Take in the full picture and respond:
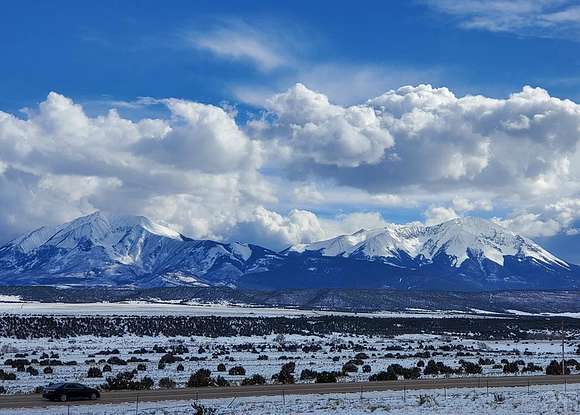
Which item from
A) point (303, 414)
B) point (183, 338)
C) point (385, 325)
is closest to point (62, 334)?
point (183, 338)

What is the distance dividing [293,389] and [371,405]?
8.55 metres

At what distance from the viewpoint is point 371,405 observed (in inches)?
1438

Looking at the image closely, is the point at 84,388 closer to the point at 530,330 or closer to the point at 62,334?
the point at 62,334

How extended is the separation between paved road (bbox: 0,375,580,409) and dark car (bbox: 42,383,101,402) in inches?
21.8

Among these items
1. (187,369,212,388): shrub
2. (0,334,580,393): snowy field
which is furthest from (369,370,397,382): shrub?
(187,369,212,388): shrub

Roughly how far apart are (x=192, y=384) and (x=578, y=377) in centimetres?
2600

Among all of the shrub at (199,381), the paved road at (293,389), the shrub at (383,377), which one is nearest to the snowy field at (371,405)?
the paved road at (293,389)

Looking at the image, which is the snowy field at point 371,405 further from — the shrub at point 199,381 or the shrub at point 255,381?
the shrub at point 199,381

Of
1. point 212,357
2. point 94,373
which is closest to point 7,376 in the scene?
point 94,373

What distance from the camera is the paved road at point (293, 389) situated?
128 ft

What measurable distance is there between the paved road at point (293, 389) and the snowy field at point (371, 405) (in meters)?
1.92

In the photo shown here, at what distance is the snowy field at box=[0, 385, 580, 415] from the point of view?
34469mm

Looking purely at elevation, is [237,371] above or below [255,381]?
below

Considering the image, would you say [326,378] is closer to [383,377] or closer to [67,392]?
[383,377]
